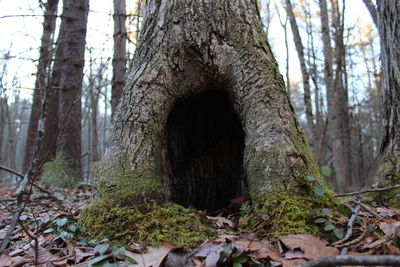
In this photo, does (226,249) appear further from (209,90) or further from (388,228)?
(209,90)

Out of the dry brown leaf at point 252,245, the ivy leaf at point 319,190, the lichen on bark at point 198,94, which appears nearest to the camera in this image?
the dry brown leaf at point 252,245

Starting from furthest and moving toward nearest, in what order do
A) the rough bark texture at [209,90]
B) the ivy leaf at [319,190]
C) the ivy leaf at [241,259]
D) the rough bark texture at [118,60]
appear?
the rough bark texture at [118,60] < the rough bark texture at [209,90] < the ivy leaf at [319,190] < the ivy leaf at [241,259]

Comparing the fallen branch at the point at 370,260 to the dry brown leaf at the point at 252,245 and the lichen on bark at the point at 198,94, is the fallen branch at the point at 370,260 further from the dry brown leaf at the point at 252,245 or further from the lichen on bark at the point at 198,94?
the lichen on bark at the point at 198,94

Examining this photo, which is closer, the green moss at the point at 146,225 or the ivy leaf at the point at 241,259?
the ivy leaf at the point at 241,259

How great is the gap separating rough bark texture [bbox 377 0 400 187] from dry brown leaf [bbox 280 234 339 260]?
1.91m

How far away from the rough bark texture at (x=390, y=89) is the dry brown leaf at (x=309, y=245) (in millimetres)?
1914

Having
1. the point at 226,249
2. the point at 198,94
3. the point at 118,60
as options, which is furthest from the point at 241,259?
the point at 118,60

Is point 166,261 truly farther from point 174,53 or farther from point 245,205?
point 174,53

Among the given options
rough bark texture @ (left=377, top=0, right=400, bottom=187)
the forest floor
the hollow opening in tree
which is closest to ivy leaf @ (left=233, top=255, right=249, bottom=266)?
the forest floor

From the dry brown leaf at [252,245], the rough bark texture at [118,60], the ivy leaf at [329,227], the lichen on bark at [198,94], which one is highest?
the rough bark texture at [118,60]

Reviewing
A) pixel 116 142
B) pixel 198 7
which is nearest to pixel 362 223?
pixel 116 142

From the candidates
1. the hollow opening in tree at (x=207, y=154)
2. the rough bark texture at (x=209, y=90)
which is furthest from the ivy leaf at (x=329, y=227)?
the hollow opening in tree at (x=207, y=154)

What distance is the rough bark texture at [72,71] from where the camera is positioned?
600 centimetres

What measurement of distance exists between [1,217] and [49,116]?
4.66 metres
